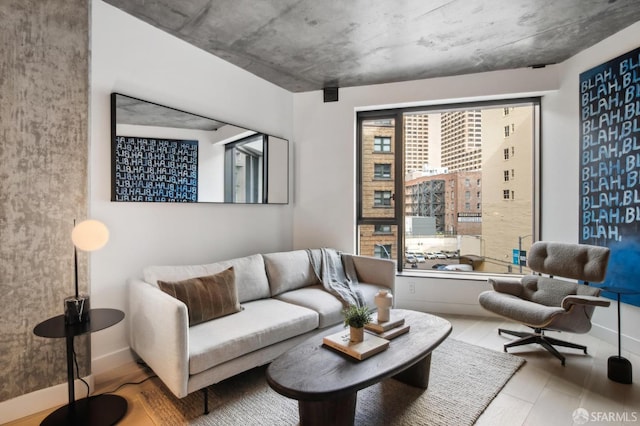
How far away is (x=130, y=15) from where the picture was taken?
2.41 meters

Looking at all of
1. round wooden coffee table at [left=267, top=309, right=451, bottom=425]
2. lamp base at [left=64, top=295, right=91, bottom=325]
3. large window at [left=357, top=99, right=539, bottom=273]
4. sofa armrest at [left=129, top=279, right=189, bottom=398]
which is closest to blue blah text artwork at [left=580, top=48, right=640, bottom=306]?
large window at [left=357, top=99, right=539, bottom=273]

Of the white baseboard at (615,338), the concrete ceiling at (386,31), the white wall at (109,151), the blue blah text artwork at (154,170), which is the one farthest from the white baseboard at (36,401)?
the white baseboard at (615,338)

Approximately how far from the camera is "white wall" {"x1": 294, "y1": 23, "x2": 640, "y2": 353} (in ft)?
10.4

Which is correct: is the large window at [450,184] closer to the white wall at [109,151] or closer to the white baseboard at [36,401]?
the white wall at [109,151]

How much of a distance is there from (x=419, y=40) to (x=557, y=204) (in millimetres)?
2276

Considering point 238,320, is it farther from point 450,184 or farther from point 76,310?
point 450,184

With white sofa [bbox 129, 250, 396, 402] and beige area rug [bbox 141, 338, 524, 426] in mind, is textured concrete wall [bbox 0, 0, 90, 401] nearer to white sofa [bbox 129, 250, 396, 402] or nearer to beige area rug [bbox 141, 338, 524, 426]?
white sofa [bbox 129, 250, 396, 402]

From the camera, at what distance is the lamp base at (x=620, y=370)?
2.19 meters

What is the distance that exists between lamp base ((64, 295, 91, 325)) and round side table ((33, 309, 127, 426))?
0.09 ft

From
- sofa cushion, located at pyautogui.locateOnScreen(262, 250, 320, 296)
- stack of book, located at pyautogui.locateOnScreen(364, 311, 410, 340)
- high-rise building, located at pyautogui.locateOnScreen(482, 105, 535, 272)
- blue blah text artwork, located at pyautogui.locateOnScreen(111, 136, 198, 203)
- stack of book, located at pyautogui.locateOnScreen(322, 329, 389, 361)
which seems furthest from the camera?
high-rise building, located at pyautogui.locateOnScreen(482, 105, 535, 272)

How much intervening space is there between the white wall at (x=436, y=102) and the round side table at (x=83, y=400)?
245 centimetres

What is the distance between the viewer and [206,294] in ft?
7.45

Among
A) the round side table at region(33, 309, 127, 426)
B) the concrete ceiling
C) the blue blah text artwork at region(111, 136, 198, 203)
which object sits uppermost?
the concrete ceiling

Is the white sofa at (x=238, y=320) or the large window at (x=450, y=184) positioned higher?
the large window at (x=450, y=184)
